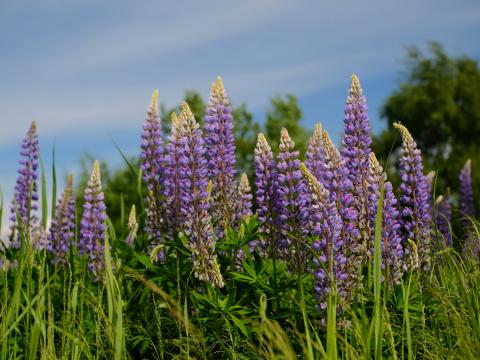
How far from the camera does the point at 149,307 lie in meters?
6.64

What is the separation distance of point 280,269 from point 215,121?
5.87 ft

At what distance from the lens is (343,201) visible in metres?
5.48

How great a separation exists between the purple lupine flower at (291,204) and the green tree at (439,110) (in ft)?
127

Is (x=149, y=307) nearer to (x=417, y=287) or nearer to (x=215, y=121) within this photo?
(x=215, y=121)

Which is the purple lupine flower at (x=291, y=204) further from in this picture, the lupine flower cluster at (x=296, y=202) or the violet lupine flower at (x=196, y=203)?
the violet lupine flower at (x=196, y=203)

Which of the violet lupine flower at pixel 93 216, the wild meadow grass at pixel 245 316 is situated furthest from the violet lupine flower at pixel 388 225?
the violet lupine flower at pixel 93 216

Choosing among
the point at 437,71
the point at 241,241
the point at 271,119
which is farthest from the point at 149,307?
the point at 437,71

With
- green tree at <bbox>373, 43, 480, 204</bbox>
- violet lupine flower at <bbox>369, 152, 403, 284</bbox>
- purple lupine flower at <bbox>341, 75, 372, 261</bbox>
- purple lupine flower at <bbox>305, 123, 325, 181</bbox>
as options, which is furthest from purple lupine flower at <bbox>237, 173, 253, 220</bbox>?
green tree at <bbox>373, 43, 480, 204</bbox>

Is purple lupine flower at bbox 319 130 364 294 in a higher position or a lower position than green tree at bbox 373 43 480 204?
lower

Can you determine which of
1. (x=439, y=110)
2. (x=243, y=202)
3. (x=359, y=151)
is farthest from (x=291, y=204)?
(x=439, y=110)

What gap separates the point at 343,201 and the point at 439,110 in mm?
43587

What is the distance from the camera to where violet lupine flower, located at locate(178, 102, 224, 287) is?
5.62 m

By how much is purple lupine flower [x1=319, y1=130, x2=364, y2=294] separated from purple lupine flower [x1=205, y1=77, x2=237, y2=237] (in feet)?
4.36

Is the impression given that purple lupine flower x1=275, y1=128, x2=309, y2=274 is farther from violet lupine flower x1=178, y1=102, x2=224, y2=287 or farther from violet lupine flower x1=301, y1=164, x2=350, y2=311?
violet lupine flower x1=178, y1=102, x2=224, y2=287
